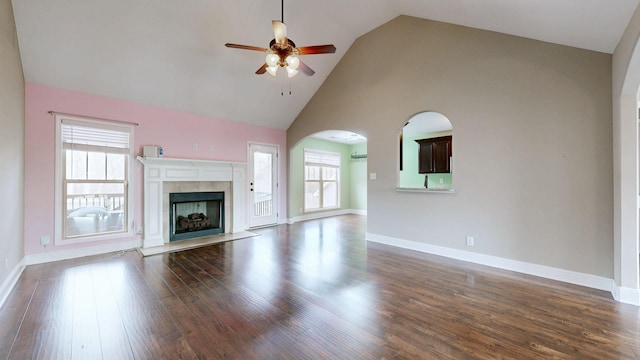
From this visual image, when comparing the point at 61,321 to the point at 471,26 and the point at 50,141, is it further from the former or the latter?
the point at 471,26

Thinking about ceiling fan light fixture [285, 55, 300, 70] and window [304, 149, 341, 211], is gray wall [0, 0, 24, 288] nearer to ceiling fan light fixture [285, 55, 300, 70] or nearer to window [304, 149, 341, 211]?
ceiling fan light fixture [285, 55, 300, 70]

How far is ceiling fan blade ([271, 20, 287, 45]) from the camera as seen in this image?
2.73 m

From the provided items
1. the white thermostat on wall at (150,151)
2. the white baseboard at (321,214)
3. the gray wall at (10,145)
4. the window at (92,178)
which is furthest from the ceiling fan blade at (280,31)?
the white baseboard at (321,214)

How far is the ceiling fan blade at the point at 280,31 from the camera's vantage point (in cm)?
273

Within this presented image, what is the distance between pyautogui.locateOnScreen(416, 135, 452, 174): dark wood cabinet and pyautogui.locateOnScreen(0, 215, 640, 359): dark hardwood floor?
334cm

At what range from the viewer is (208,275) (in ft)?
10.8

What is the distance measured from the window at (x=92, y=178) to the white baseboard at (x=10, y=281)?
1.96 ft

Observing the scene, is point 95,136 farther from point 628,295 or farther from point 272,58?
point 628,295

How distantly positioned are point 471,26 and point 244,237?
17.5 feet

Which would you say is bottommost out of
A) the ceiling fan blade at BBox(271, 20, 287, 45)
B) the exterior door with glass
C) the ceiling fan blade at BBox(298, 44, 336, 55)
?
the exterior door with glass

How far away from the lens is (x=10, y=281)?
291cm

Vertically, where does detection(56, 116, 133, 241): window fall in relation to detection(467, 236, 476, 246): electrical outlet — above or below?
above

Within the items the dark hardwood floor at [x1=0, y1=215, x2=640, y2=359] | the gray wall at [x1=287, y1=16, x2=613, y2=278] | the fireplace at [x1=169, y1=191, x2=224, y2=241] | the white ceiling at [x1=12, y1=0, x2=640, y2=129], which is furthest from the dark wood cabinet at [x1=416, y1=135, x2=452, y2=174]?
the fireplace at [x1=169, y1=191, x2=224, y2=241]

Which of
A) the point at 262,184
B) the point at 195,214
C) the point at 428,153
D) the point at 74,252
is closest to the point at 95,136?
the point at 74,252
